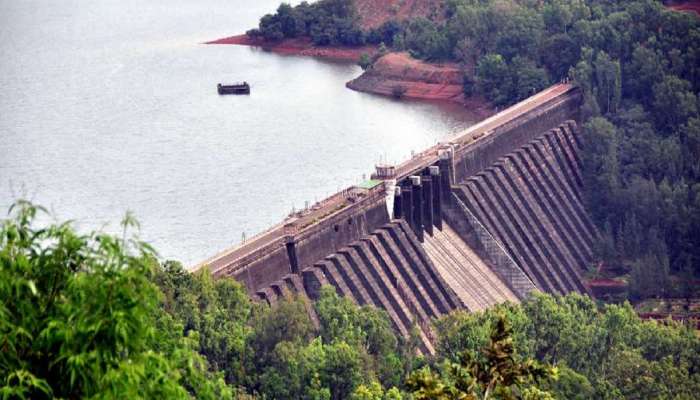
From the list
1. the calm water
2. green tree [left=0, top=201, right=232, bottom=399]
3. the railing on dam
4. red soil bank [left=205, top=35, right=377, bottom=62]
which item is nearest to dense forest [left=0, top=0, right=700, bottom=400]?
green tree [left=0, top=201, right=232, bottom=399]

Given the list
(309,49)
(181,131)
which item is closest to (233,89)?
(181,131)

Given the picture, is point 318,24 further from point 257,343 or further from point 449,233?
point 257,343

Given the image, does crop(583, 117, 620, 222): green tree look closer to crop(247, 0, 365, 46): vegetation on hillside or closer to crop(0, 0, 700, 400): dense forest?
crop(0, 0, 700, 400): dense forest

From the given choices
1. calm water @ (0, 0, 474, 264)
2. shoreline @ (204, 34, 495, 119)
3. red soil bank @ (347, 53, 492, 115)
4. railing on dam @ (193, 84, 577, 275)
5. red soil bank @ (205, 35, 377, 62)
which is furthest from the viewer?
red soil bank @ (205, 35, 377, 62)

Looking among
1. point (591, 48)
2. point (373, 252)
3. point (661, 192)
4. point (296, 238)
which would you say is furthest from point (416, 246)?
point (591, 48)

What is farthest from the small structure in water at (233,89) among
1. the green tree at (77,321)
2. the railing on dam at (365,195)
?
the green tree at (77,321)

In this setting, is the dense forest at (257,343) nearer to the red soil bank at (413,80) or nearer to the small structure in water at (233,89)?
the small structure in water at (233,89)
